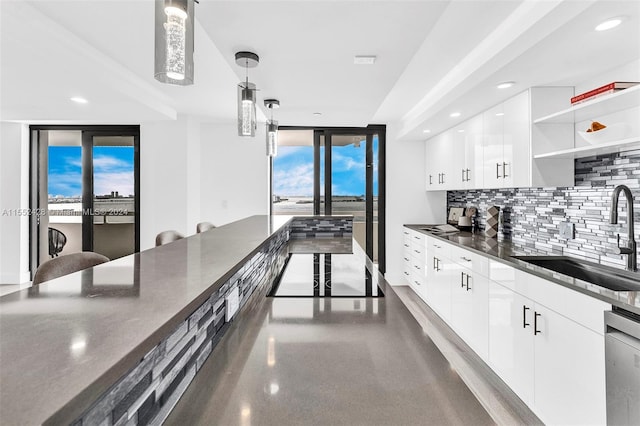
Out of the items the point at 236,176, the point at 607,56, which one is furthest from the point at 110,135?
the point at 607,56

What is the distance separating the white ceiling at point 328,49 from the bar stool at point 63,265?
4.30ft

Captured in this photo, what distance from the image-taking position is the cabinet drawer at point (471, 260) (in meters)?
2.67

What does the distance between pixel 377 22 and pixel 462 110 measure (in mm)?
1832

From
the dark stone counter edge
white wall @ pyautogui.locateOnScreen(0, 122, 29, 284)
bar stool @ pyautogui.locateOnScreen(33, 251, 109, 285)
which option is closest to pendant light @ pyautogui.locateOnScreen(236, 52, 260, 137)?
bar stool @ pyautogui.locateOnScreen(33, 251, 109, 285)

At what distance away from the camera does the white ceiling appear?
1710 millimetres

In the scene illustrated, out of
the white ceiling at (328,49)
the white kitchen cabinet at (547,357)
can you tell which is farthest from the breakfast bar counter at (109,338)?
the white kitchen cabinet at (547,357)

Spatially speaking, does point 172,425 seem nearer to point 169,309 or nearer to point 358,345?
point 169,309

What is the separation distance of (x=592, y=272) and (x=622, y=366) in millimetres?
898

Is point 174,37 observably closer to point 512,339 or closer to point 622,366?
point 622,366

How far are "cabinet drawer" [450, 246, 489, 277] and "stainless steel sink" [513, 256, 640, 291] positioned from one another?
306 millimetres

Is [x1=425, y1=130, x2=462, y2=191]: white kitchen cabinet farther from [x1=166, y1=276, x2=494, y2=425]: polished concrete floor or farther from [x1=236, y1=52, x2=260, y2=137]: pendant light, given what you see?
[x1=166, y1=276, x2=494, y2=425]: polished concrete floor

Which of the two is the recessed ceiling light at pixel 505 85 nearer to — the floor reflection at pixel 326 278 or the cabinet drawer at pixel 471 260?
the cabinet drawer at pixel 471 260

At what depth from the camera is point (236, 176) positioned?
16.3ft

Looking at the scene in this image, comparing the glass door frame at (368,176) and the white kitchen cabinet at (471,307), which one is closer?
the white kitchen cabinet at (471,307)
